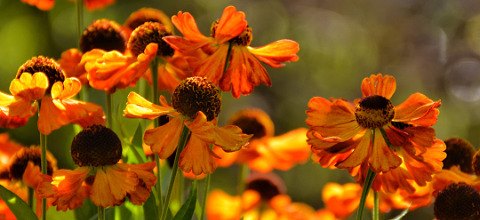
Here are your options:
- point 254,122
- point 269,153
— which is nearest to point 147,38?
point 269,153

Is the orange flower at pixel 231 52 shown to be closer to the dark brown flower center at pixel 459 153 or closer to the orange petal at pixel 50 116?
the orange petal at pixel 50 116

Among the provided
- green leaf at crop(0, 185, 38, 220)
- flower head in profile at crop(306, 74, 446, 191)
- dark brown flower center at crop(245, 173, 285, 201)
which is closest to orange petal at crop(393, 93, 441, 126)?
flower head in profile at crop(306, 74, 446, 191)

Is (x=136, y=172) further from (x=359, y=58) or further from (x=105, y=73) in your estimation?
(x=359, y=58)

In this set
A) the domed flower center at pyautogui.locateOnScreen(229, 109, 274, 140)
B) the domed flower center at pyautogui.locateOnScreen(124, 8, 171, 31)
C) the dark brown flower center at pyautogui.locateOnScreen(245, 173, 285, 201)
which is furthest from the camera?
the dark brown flower center at pyautogui.locateOnScreen(245, 173, 285, 201)

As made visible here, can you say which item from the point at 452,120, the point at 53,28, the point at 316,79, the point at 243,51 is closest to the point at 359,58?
the point at 316,79

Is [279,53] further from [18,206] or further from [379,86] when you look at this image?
[18,206]

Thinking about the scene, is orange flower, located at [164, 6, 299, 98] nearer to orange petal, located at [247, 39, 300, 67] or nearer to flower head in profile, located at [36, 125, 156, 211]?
orange petal, located at [247, 39, 300, 67]
